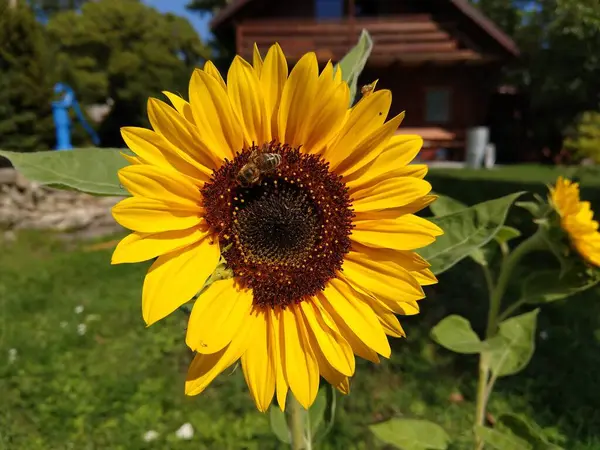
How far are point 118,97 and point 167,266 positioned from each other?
10.4 metres

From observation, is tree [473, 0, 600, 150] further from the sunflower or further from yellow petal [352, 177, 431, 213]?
yellow petal [352, 177, 431, 213]

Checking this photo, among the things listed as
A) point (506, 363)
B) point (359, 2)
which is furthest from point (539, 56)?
point (506, 363)

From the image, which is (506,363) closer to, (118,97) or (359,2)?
(118,97)

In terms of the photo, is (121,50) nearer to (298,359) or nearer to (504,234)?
(504,234)

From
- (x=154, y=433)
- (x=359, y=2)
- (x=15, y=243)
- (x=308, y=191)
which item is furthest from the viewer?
(x=359, y=2)

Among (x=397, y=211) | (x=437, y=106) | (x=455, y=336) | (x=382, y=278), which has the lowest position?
(x=437, y=106)

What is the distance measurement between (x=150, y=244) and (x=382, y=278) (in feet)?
1.36

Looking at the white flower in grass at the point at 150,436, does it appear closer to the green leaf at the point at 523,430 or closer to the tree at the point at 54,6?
the green leaf at the point at 523,430

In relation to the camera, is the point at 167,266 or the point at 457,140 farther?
the point at 457,140

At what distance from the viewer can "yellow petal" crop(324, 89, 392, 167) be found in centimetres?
92

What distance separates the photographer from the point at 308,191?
110 cm

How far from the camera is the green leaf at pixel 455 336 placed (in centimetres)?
148

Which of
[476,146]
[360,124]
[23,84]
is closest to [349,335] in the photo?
[360,124]

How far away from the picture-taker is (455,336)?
1.57m
